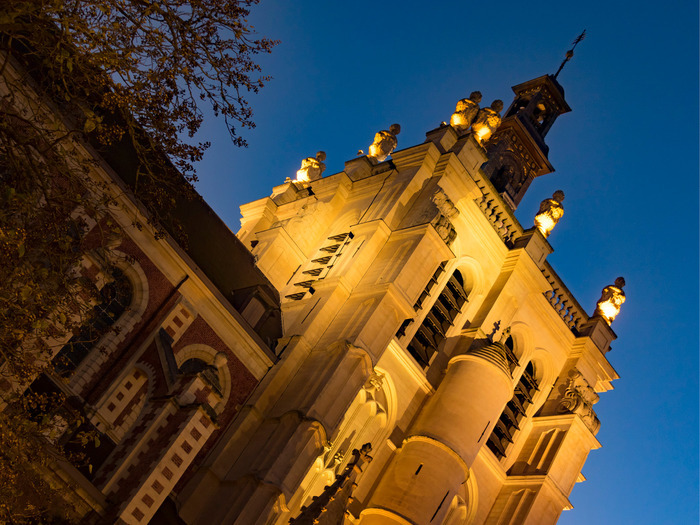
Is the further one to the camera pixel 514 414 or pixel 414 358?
pixel 514 414

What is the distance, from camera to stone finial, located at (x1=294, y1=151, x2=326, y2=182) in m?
35.5

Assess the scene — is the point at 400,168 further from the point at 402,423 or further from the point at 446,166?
the point at 402,423

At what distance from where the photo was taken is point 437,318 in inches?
1131

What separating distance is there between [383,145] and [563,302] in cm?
893

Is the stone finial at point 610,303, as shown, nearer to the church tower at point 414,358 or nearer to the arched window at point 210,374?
the church tower at point 414,358

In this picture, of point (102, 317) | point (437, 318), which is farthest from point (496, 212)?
point (102, 317)

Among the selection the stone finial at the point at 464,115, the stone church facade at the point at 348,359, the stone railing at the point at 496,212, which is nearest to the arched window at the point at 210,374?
the stone church facade at the point at 348,359

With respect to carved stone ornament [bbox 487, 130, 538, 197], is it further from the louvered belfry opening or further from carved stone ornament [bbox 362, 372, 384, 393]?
carved stone ornament [bbox 362, 372, 384, 393]

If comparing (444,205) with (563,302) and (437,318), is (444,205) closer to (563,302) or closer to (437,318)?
(437,318)

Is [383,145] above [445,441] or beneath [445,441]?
above

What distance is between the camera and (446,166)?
95.4ft

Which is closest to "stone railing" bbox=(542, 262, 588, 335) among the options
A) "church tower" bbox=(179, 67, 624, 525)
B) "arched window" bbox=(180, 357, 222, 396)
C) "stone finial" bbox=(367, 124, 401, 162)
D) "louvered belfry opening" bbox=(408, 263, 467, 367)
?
"church tower" bbox=(179, 67, 624, 525)

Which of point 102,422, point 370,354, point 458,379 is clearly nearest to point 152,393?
point 102,422

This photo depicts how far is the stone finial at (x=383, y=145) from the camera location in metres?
32.7
